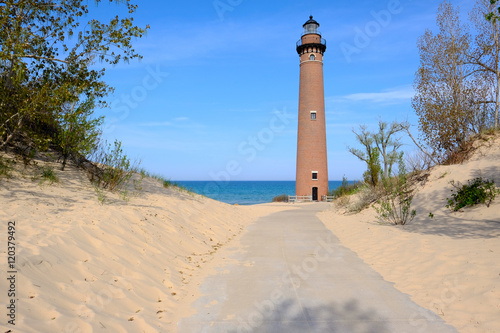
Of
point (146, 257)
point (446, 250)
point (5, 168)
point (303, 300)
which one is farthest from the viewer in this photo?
point (5, 168)

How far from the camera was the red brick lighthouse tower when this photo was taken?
3519cm

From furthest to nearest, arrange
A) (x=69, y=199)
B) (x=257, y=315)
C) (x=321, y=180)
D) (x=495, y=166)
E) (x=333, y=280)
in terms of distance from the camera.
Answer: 1. (x=321, y=180)
2. (x=495, y=166)
3. (x=69, y=199)
4. (x=333, y=280)
5. (x=257, y=315)

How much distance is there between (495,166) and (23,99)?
17.9 metres

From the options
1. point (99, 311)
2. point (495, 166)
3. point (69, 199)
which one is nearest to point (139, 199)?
point (69, 199)

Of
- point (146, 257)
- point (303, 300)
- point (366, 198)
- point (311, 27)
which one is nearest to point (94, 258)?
point (146, 257)

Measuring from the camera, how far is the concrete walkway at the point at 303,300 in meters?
4.31

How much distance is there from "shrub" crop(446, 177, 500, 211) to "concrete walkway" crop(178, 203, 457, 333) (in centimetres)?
605

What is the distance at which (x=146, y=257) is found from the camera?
6852mm

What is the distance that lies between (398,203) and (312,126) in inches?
832

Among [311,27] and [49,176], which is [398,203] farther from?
[311,27]

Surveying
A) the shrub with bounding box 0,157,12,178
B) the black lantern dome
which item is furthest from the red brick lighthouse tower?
the shrub with bounding box 0,157,12,178

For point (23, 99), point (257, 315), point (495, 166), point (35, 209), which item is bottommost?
point (257, 315)

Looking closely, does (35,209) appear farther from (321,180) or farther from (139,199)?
(321,180)

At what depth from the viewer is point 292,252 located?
8727 mm
